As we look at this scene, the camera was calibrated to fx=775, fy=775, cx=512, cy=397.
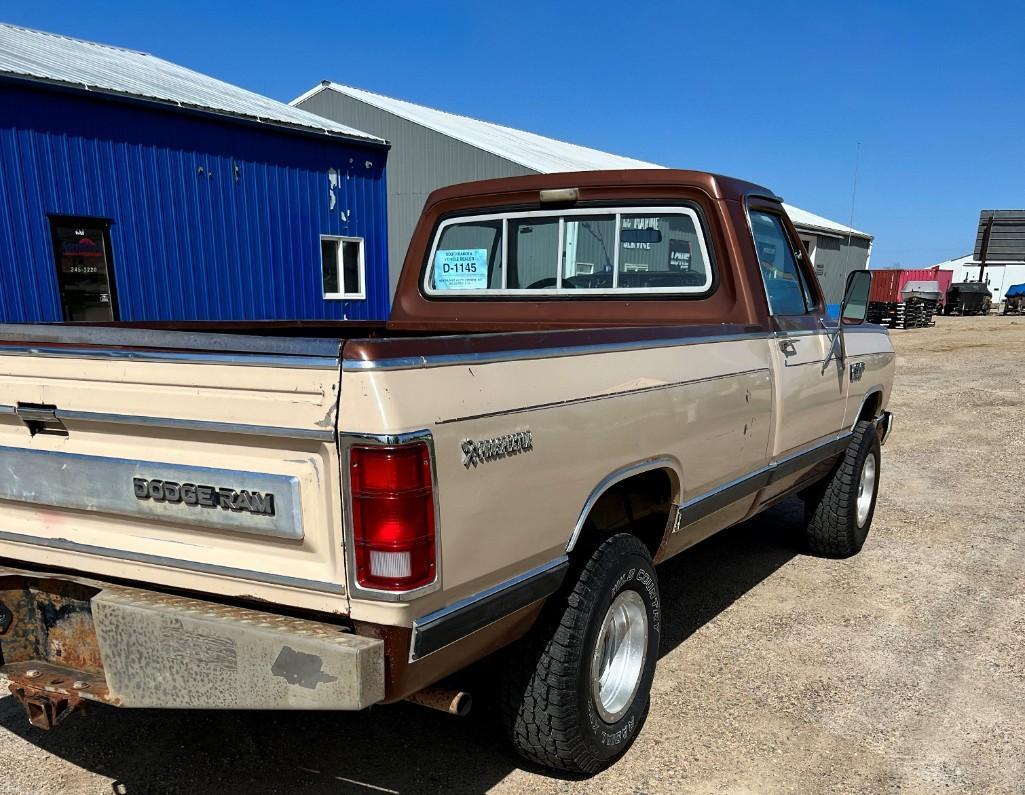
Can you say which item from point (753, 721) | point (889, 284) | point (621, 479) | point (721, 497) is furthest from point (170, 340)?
point (889, 284)

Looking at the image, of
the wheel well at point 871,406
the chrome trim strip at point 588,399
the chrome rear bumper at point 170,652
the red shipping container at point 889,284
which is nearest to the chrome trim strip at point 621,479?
the chrome trim strip at point 588,399

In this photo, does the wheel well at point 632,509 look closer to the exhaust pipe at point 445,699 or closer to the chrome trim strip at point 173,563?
the exhaust pipe at point 445,699

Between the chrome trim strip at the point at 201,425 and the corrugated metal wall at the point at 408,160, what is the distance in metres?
16.4

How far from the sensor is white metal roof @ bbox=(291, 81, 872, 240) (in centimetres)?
1905

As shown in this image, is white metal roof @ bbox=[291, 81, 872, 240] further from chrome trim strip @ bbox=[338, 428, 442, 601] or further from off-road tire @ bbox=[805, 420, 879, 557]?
chrome trim strip @ bbox=[338, 428, 442, 601]

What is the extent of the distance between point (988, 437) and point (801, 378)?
6.55 meters

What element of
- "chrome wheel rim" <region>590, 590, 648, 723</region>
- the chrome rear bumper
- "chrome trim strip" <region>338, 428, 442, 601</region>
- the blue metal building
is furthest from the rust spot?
the blue metal building

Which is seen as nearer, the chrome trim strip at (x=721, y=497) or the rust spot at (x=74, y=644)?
the rust spot at (x=74, y=644)

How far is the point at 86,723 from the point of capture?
301 cm

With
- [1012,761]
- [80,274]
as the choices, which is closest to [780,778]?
[1012,761]

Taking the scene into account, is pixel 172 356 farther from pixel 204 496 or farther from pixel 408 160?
pixel 408 160

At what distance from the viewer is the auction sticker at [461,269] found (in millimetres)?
4184

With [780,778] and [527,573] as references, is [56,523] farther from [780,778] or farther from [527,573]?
[780,778]

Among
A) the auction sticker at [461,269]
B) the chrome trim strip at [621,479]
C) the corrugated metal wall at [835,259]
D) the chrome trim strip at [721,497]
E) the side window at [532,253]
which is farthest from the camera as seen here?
the corrugated metal wall at [835,259]
